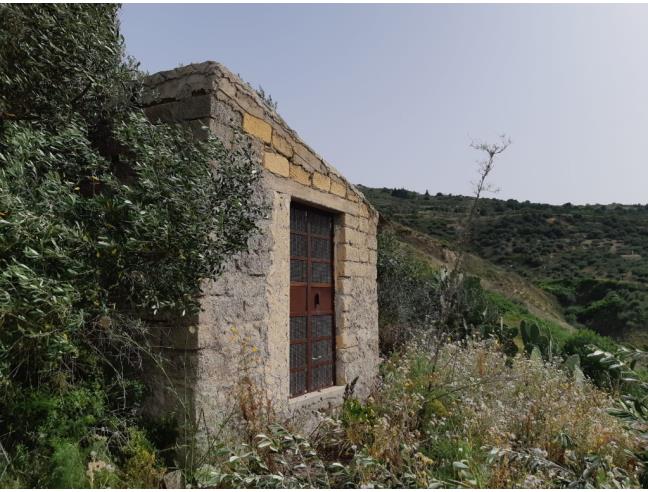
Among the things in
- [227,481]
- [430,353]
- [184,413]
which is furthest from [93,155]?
[430,353]

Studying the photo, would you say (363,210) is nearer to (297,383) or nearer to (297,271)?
(297,271)

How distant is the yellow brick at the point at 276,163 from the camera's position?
4449mm

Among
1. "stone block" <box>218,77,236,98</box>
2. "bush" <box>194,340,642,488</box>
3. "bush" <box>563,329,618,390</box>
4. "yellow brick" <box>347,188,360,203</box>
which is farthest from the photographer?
"bush" <box>563,329,618,390</box>

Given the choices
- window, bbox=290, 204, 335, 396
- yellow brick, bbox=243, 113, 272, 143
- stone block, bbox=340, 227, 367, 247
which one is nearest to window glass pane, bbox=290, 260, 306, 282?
window, bbox=290, 204, 335, 396

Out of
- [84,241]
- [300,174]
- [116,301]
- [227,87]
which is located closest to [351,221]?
[300,174]

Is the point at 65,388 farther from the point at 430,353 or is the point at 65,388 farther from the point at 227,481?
the point at 430,353

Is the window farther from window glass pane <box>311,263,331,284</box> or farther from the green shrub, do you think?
the green shrub

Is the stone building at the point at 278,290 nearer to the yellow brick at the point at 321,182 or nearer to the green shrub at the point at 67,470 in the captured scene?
the yellow brick at the point at 321,182

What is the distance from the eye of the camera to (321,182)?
537 centimetres

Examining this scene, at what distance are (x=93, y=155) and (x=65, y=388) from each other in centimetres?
153

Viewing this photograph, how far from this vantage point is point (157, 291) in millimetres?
3314

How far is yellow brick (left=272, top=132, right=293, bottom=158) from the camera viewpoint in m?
4.60

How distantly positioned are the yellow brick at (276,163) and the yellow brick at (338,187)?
0.93 metres

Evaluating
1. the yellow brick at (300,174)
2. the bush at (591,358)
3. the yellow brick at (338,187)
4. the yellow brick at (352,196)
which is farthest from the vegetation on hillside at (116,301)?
the bush at (591,358)
